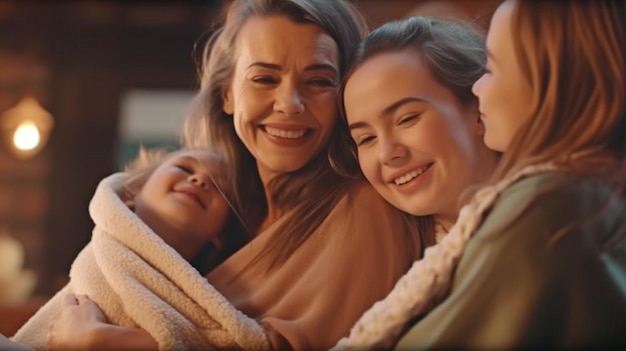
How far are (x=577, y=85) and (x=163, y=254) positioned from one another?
15.3 inches

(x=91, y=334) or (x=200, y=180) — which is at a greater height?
(x=200, y=180)

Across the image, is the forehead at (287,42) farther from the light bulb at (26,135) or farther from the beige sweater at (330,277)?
the light bulb at (26,135)

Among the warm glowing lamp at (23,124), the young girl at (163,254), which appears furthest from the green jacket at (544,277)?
the warm glowing lamp at (23,124)

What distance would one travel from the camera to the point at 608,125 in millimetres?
581

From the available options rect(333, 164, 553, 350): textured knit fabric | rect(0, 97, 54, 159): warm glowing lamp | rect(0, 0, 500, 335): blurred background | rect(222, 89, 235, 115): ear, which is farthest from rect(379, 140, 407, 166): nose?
rect(0, 0, 500, 335): blurred background

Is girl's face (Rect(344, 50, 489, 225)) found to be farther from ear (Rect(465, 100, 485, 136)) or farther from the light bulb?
the light bulb

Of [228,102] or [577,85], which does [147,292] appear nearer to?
[228,102]

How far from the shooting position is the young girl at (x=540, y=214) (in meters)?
0.53

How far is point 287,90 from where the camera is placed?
0.78 metres

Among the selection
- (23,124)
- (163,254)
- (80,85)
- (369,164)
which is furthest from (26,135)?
(369,164)

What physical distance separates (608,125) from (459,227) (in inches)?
4.9

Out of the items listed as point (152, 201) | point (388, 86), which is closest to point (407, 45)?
point (388, 86)

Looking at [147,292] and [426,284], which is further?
[147,292]

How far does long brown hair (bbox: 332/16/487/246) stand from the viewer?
28.5 inches
